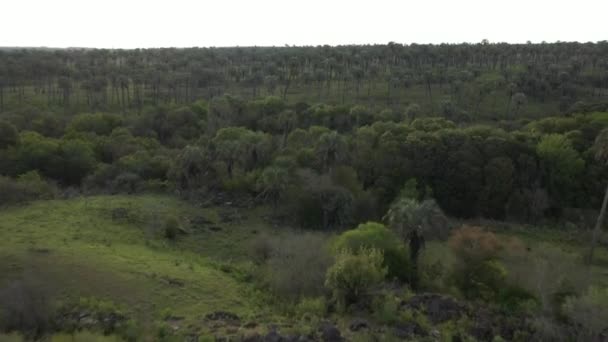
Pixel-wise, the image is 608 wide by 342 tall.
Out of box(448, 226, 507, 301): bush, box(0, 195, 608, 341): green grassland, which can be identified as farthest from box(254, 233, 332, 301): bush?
box(448, 226, 507, 301): bush

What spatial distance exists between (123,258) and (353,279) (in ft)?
52.9

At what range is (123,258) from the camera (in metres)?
35.8

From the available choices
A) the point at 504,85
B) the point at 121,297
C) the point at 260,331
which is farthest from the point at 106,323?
the point at 504,85

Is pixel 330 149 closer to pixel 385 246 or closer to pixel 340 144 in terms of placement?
pixel 340 144

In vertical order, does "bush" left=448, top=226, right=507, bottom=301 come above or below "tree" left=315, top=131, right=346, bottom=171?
below

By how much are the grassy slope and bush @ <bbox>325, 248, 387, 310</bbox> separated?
4836 millimetres

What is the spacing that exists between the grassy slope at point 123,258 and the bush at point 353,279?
190 inches

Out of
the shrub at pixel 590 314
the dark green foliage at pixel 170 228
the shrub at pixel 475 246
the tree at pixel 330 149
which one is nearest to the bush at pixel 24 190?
the dark green foliage at pixel 170 228

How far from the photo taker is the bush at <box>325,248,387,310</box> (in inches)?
1166

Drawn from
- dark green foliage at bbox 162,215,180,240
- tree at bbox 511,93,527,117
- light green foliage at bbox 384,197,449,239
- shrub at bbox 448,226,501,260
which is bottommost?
dark green foliage at bbox 162,215,180,240

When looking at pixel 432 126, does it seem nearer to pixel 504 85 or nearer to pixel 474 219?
pixel 474 219

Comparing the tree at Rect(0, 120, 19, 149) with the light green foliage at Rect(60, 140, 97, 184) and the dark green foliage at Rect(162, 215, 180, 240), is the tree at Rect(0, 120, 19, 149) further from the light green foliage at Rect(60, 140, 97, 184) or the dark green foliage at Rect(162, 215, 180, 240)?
the dark green foliage at Rect(162, 215, 180, 240)

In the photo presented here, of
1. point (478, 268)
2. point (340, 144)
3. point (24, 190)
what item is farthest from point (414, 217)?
point (24, 190)

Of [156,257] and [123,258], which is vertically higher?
[123,258]
